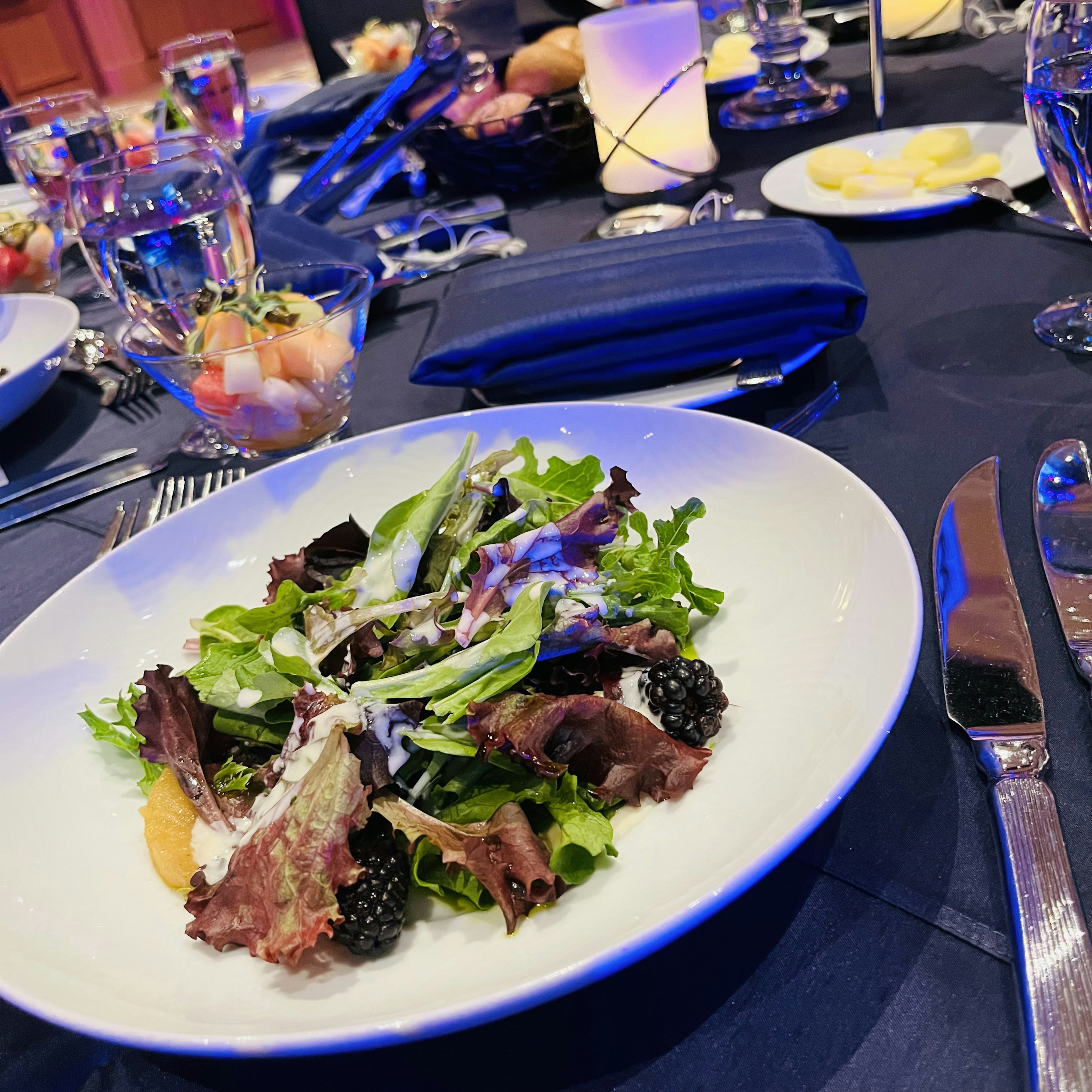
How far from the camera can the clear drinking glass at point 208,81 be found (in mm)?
2127

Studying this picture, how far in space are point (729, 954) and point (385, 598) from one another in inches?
14.6

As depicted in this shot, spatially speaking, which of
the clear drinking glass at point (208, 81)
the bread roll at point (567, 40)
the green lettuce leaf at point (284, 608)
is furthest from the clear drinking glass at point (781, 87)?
the green lettuce leaf at point (284, 608)

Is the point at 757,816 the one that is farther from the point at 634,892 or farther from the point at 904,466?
the point at 904,466

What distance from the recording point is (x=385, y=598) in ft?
2.45

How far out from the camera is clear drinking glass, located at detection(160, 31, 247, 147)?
6.98 feet

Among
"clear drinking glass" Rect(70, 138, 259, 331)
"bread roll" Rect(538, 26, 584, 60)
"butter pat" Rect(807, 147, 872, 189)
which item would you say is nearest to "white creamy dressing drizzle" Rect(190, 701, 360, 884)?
"clear drinking glass" Rect(70, 138, 259, 331)

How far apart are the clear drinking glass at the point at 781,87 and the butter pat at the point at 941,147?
0.65 metres

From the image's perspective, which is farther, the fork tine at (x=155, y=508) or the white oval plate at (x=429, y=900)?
the fork tine at (x=155, y=508)

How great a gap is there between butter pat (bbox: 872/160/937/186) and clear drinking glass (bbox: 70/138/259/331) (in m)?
0.98

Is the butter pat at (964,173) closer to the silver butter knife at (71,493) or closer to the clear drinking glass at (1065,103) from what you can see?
the clear drinking glass at (1065,103)

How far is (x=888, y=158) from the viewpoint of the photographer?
1543 millimetres

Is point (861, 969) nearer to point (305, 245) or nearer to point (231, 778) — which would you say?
point (231, 778)

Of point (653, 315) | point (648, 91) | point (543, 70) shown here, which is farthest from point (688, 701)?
point (543, 70)

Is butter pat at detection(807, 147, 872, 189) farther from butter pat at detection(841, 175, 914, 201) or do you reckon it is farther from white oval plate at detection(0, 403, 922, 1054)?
white oval plate at detection(0, 403, 922, 1054)
